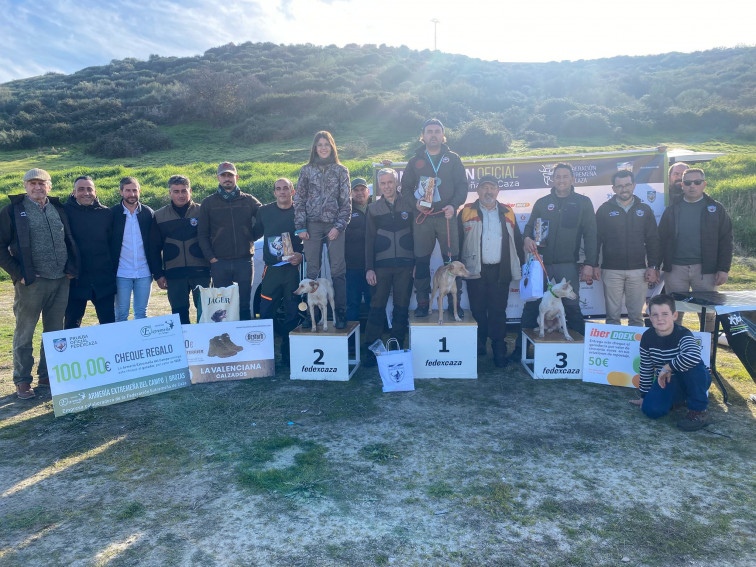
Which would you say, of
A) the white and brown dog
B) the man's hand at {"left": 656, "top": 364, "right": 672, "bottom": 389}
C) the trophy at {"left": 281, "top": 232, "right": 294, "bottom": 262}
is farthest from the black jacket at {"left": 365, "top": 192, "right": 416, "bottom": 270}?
the man's hand at {"left": 656, "top": 364, "right": 672, "bottom": 389}

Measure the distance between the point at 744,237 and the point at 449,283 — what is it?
10551 millimetres

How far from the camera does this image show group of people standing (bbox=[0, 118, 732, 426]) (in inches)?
207

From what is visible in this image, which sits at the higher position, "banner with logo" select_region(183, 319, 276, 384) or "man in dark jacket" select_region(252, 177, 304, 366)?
"man in dark jacket" select_region(252, 177, 304, 366)

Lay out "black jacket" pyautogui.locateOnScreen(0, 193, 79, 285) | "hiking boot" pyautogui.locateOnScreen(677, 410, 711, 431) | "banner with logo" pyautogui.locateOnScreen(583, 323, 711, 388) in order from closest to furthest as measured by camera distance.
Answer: "hiking boot" pyautogui.locateOnScreen(677, 410, 711, 431), "black jacket" pyautogui.locateOnScreen(0, 193, 79, 285), "banner with logo" pyautogui.locateOnScreen(583, 323, 711, 388)

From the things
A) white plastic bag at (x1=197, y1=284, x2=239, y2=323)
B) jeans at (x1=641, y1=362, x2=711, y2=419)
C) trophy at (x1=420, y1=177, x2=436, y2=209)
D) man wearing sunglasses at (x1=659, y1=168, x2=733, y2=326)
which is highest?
trophy at (x1=420, y1=177, x2=436, y2=209)

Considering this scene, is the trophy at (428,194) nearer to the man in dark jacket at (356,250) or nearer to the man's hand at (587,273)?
the man in dark jacket at (356,250)

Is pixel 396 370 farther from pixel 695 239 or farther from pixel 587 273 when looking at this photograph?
pixel 695 239

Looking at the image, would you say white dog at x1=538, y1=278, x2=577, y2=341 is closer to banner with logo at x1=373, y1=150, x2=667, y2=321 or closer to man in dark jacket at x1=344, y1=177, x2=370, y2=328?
banner with logo at x1=373, y1=150, x2=667, y2=321

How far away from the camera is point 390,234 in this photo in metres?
5.39

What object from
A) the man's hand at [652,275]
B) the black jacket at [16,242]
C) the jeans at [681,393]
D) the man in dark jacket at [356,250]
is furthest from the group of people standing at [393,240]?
the jeans at [681,393]

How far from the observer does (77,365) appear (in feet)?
15.0

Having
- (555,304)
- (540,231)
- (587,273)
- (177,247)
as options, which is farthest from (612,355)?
(177,247)

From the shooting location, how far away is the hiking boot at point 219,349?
529 cm

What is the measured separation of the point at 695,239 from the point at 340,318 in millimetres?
4065
